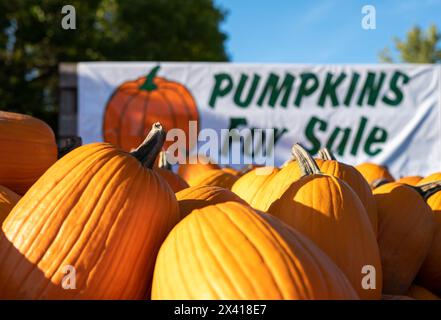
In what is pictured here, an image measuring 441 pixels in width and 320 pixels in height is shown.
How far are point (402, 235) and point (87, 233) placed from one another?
942 millimetres

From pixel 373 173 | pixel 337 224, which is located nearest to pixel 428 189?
pixel 337 224

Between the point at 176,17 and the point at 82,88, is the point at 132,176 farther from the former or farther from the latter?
the point at 176,17

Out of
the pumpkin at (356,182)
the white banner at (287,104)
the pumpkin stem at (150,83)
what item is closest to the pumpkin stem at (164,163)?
the pumpkin at (356,182)

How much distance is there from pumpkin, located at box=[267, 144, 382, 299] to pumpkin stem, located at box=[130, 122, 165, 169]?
1.11ft

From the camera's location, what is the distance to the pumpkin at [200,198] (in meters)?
1.18

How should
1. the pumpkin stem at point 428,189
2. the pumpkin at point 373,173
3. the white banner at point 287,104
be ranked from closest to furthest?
the pumpkin stem at point 428,189, the pumpkin at point 373,173, the white banner at point 287,104

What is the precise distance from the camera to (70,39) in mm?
12555

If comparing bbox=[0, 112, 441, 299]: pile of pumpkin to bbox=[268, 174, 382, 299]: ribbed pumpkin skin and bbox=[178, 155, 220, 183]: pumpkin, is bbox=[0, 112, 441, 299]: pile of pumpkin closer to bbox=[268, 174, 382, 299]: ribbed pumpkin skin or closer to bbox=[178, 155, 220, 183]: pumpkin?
bbox=[268, 174, 382, 299]: ribbed pumpkin skin

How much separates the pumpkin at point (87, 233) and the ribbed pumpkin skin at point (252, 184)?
0.70 m

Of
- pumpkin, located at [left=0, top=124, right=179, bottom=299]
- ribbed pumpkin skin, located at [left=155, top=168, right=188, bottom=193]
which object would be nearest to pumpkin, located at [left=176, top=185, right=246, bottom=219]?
pumpkin, located at [left=0, top=124, right=179, bottom=299]

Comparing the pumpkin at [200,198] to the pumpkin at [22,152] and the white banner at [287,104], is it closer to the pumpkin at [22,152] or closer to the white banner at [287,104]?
the pumpkin at [22,152]

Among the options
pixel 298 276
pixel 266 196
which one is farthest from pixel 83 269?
pixel 266 196

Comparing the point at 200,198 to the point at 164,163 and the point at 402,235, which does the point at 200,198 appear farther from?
the point at 164,163

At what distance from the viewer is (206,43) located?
53.3ft
